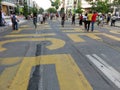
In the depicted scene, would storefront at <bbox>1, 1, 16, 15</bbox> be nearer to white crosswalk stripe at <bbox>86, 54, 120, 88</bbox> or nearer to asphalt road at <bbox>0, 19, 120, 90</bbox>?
asphalt road at <bbox>0, 19, 120, 90</bbox>

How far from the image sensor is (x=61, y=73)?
23.7ft

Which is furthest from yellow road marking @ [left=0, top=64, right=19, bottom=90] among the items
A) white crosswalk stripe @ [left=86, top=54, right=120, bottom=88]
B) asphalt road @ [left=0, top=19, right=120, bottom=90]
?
white crosswalk stripe @ [left=86, top=54, right=120, bottom=88]

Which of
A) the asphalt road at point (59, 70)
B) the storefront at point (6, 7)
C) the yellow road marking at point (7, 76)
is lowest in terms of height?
the yellow road marking at point (7, 76)

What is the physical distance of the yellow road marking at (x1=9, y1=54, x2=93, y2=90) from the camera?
6081mm

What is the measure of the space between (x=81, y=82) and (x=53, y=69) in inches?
60.2

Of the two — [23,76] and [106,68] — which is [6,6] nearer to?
[106,68]

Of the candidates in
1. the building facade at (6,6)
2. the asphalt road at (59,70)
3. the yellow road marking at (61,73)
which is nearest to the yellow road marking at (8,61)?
the asphalt road at (59,70)

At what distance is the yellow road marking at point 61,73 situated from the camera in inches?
239

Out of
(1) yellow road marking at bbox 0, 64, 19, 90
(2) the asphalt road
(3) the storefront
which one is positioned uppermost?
(3) the storefront

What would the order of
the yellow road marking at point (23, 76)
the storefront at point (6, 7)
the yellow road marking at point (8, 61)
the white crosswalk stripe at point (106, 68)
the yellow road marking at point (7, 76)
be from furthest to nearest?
1. the storefront at point (6, 7)
2. the yellow road marking at point (8, 61)
3. the white crosswalk stripe at point (106, 68)
4. the yellow road marking at point (7, 76)
5. the yellow road marking at point (23, 76)

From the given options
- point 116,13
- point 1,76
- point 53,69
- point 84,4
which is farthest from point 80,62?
point 84,4

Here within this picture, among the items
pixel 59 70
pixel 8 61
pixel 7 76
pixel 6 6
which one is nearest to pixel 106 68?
pixel 59 70

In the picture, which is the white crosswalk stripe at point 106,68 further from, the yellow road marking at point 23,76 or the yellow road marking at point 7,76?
the yellow road marking at point 7,76

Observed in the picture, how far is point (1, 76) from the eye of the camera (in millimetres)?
7027
